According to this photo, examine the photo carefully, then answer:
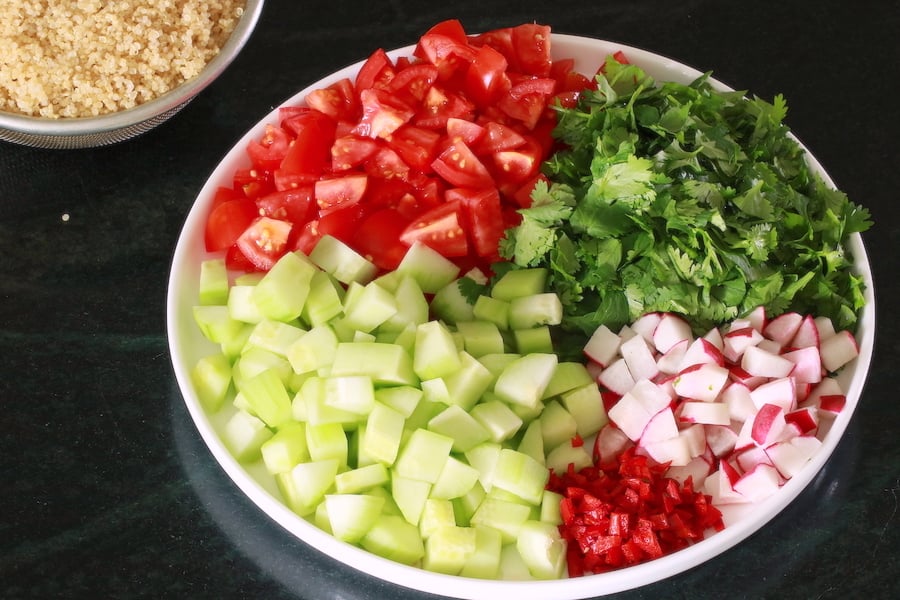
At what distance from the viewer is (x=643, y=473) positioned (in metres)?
1.71

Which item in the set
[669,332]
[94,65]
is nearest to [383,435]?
[669,332]

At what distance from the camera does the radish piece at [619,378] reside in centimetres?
189

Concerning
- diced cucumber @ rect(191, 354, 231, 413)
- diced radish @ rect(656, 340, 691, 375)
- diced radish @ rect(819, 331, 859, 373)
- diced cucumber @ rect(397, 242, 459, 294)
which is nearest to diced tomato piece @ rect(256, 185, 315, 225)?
diced cucumber @ rect(397, 242, 459, 294)

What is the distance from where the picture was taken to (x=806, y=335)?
6.11 ft

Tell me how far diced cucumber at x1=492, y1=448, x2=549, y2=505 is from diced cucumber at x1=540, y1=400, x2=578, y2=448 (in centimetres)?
11

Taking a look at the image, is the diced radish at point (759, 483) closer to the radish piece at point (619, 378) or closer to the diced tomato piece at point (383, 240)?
the radish piece at point (619, 378)

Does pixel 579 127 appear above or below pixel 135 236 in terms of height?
above

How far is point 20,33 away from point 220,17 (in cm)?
44

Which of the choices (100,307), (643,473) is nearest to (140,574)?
(100,307)

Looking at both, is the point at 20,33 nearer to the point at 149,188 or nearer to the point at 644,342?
the point at 149,188

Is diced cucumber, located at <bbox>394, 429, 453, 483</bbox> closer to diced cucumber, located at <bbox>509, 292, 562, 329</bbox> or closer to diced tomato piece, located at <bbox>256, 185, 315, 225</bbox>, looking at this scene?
diced cucumber, located at <bbox>509, 292, 562, 329</bbox>

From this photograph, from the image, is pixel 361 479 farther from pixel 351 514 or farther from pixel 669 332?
pixel 669 332

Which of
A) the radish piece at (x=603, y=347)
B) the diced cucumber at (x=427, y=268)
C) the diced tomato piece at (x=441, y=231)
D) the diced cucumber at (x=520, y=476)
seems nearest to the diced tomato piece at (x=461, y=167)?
the diced tomato piece at (x=441, y=231)

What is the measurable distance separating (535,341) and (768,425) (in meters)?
0.47
